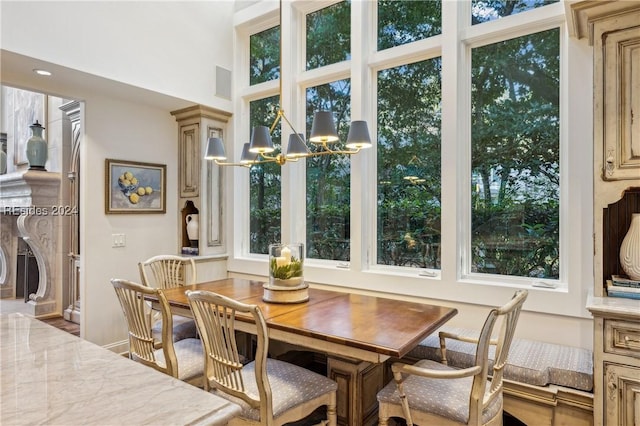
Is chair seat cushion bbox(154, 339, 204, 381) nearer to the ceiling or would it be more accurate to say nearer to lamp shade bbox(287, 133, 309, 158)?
lamp shade bbox(287, 133, 309, 158)

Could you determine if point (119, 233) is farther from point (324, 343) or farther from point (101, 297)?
point (324, 343)

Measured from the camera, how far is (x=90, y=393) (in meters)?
0.84

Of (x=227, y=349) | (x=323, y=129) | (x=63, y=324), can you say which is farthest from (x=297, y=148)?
(x=63, y=324)

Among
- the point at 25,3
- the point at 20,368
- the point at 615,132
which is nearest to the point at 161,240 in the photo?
the point at 25,3

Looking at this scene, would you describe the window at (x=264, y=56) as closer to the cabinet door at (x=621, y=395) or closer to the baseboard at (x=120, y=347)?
the baseboard at (x=120, y=347)

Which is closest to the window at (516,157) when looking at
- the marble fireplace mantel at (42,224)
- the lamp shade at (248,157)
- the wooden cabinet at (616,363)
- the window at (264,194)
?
the wooden cabinet at (616,363)

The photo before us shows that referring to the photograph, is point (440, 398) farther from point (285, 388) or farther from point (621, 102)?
point (621, 102)

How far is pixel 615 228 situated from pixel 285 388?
2200 mm

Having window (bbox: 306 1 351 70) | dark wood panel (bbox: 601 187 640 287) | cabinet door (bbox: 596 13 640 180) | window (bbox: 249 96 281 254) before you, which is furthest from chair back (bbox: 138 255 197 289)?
cabinet door (bbox: 596 13 640 180)

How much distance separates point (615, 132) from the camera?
84.6 inches

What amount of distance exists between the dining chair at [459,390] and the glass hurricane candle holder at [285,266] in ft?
3.14

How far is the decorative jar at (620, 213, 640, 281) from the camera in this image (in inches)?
84.7

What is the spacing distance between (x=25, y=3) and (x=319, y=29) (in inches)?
97.8

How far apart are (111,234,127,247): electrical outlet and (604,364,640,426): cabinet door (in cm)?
401
